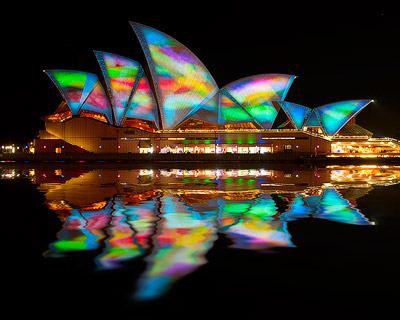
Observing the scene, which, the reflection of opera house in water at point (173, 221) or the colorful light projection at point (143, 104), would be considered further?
the colorful light projection at point (143, 104)

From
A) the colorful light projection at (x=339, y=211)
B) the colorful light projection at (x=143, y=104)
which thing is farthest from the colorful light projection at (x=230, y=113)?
the colorful light projection at (x=339, y=211)

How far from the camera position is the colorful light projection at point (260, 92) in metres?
51.8

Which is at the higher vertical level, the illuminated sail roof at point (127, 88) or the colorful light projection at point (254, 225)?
the illuminated sail roof at point (127, 88)

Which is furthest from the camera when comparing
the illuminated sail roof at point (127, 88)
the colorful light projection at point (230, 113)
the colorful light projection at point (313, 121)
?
the colorful light projection at point (313, 121)

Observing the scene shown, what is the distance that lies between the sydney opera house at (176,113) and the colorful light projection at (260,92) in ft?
0.47

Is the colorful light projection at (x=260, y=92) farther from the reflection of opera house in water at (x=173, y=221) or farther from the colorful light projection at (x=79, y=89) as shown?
the reflection of opera house in water at (x=173, y=221)

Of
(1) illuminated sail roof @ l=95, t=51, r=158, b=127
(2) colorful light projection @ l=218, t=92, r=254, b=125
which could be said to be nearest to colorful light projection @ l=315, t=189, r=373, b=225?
(1) illuminated sail roof @ l=95, t=51, r=158, b=127

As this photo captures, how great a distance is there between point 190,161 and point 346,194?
3131 centimetres

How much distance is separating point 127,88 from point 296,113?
26.1 m

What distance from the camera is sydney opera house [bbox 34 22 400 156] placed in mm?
48156

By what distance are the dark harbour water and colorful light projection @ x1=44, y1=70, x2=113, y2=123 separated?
4375 centimetres

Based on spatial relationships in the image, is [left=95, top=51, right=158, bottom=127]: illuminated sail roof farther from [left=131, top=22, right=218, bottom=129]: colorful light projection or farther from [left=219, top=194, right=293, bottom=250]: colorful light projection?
[left=219, top=194, right=293, bottom=250]: colorful light projection

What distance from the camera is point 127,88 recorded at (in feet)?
162

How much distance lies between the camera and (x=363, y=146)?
60.2 metres
